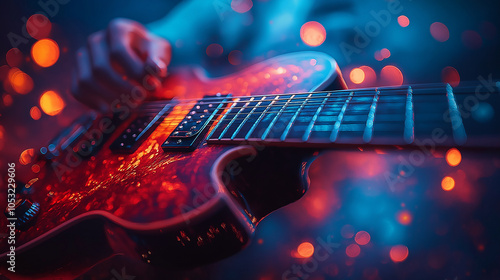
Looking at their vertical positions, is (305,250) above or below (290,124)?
below

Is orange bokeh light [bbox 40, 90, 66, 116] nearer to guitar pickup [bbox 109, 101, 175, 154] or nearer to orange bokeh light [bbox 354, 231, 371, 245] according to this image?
guitar pickup [bbox 109, 101, 175, 154]

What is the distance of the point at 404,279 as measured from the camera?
1.85ft

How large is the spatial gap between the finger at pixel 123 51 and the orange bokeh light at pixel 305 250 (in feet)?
2.92

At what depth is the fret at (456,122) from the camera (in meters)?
0.36

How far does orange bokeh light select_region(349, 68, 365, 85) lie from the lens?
3.61 ft

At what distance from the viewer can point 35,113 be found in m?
1.27

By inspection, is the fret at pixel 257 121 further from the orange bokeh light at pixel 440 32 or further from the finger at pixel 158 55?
the orange bokeh light at pixel 440 32

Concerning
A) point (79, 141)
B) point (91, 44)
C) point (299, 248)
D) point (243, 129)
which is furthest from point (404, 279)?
point (91, 44)

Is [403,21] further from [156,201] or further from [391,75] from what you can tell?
[156,201]

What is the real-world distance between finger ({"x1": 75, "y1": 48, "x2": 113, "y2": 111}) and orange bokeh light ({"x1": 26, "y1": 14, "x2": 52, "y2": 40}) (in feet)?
2.07

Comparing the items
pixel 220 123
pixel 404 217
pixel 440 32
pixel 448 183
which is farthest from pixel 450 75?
pixel 220 123

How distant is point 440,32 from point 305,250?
3.26 feet

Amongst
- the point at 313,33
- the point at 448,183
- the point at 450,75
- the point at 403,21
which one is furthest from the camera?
the point at 313,33

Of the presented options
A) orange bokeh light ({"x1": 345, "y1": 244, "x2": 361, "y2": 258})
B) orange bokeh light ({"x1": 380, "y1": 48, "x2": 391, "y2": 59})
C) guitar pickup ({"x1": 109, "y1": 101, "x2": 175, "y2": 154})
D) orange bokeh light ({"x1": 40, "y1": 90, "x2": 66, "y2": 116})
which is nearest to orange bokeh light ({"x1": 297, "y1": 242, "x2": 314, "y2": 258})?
orange bokeh light ({"x1": 345, "y1": 244, "x2": 361, "y2": 258})
